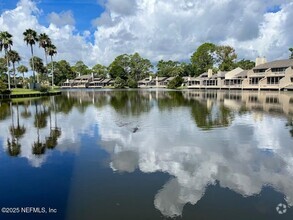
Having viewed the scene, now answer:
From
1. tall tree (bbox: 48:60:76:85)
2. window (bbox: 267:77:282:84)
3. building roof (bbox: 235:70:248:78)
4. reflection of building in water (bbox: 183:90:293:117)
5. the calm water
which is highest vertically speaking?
tall tree (bbox: 48:60:76:85)

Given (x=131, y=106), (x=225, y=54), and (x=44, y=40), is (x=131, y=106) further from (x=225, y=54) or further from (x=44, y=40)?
(x=225, y=54)

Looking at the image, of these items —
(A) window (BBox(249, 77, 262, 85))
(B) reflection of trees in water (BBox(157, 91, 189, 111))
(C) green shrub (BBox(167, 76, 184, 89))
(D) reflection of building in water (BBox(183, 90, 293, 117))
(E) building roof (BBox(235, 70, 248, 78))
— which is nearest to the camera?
(D) reflection of building in water (BBox(183, 90, 293, 117))

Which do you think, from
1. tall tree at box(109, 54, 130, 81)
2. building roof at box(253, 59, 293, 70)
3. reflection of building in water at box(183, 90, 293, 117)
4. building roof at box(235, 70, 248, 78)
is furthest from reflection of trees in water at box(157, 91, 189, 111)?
tall tree at box(109, 54, 130, 81)

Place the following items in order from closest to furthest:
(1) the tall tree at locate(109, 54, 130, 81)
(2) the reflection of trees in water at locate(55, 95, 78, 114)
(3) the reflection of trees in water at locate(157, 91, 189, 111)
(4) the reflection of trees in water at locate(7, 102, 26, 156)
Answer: (4) the reflection of trees in water at locate(7, 102, 26, 156) → (2) the reflection of trees in water at locate(55, 95, 78, 114) → (3) the reflection of trees in water at locate(157, 91, 189, 111) → (1) the tall tree at locate(109, 54, 130, 81)

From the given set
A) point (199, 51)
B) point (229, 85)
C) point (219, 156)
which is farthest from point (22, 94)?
point (199, 51)

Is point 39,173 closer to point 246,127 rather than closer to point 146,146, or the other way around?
point 146,146

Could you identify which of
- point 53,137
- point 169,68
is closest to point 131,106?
point 53,137

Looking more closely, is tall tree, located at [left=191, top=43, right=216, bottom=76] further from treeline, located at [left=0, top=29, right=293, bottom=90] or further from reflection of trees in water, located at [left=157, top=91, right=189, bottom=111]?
reflection of trees in water, located at [left=157, top=91, right=189, bottom=111]

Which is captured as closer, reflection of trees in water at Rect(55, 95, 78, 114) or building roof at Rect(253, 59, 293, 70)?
reflection of trees in water at Rect(55, 95, 78, 114)

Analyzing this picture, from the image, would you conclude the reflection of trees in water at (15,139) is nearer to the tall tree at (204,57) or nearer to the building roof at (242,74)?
the building roof at (242,74)

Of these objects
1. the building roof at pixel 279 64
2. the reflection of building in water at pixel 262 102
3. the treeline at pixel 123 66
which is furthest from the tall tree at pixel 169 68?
the reflection of building in water at pixel 262 102

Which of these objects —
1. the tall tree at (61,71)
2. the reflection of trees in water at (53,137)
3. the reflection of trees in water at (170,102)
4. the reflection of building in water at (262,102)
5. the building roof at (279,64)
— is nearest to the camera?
the reflection of trees in water at (53,137)

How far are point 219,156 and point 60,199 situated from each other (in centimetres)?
819

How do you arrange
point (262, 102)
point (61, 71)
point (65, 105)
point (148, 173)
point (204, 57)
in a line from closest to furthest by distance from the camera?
point (148, 173)
point (262, 102)
point (65, 105)
point (204, 57)
point (61, 71)
